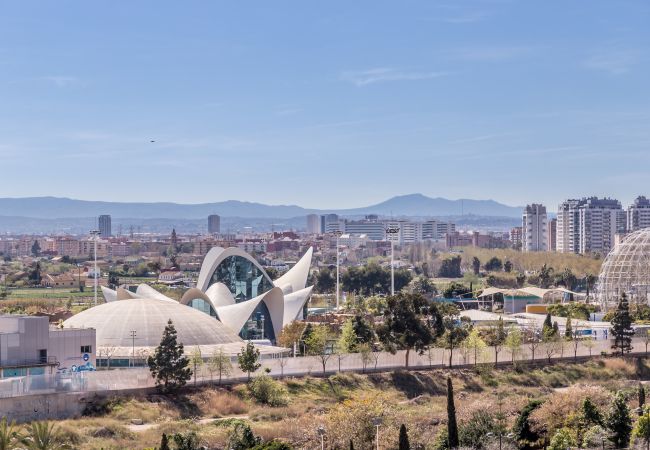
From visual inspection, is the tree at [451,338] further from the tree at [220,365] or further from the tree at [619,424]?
the tree at [619,424]

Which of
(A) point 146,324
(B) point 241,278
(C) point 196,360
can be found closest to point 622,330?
(C) point 196,360

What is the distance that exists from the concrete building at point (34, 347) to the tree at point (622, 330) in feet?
101

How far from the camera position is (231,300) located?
7062cm

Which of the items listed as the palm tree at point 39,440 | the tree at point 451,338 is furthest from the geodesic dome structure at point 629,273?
the palm tree at point 39,440

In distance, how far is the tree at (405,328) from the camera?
179ft

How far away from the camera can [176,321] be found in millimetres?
54906

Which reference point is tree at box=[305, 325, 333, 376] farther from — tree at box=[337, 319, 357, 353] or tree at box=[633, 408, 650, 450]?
tree at box=[633, 408, 650, 450]

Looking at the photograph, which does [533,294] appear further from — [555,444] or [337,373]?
[555,444]

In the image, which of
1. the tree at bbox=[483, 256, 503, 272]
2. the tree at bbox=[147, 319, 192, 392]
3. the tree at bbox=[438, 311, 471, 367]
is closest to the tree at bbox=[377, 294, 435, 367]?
the tree at bbox=[438, 311, 471, 367]

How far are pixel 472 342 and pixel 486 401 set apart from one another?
12375 millimetres

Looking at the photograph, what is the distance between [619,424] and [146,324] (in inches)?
1033

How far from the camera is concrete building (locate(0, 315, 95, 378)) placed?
139ft

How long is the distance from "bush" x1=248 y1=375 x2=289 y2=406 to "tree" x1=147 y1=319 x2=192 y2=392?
9.45 ft

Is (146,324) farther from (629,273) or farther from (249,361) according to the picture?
(629,273)
